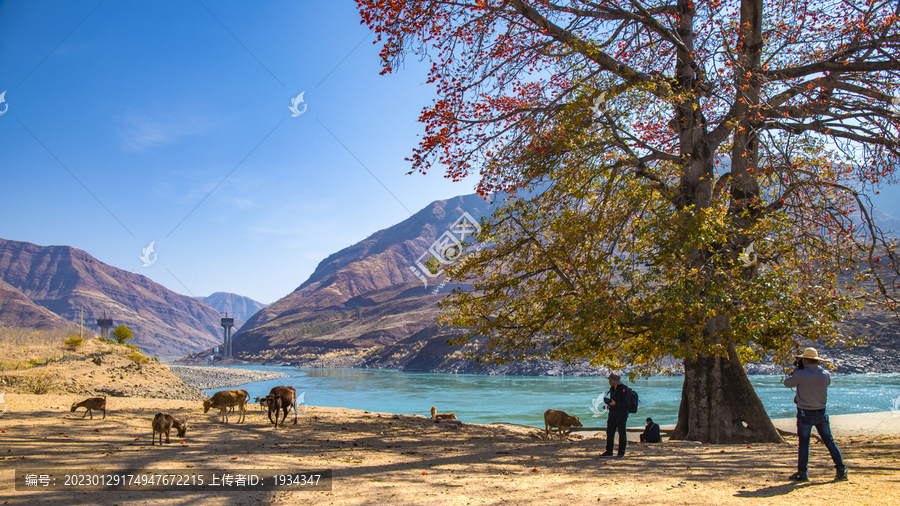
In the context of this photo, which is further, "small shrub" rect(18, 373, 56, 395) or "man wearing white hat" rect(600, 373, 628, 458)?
"small shrub" rect(18, 373, 56, 395)

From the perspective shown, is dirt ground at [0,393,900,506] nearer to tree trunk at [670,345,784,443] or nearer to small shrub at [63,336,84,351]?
tree trunk at [670,345,784,443]

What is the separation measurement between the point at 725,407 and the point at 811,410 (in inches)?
209

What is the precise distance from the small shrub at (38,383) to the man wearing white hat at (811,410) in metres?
20.3

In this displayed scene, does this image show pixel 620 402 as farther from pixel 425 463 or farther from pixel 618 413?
pixel 425 463

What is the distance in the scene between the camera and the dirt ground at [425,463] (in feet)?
15.8

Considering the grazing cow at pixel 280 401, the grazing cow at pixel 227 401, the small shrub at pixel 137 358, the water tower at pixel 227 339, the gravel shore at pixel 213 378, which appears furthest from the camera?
the water tower at pixel 227 339

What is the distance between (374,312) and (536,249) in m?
185

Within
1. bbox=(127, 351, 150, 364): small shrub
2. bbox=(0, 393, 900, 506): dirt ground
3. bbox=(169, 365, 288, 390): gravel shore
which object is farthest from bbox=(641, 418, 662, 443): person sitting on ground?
bbox=(169, 365, 288, 390): gravel shore

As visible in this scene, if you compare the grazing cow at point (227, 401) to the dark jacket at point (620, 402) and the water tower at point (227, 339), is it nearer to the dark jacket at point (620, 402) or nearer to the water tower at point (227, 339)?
the dark jacket at point (620, 402)

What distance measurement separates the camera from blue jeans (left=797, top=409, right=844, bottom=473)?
5508 mm

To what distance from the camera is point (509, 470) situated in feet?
21.4

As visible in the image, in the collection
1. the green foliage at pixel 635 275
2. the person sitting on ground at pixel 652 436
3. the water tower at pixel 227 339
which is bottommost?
the water tower at pixel 227 339

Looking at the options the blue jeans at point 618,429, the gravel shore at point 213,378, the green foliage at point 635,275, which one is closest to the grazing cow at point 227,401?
the green foliage at point 635,275

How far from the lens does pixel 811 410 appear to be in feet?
19.0
